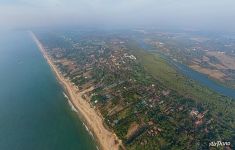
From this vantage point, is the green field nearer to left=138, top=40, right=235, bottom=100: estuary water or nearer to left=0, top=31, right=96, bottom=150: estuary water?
left=138, top=40, right=235, bottom=100: estuary water

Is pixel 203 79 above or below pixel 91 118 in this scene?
below

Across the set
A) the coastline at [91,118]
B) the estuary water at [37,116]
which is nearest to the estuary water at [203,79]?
the coastline at [91,118]

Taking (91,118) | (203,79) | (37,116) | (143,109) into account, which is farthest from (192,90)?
(37,116)

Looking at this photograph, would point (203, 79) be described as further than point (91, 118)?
Yes

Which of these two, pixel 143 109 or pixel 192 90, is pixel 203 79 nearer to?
pixel 192 90

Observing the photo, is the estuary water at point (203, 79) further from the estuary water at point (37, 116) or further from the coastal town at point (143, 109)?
the estuary water at point (37, 116)

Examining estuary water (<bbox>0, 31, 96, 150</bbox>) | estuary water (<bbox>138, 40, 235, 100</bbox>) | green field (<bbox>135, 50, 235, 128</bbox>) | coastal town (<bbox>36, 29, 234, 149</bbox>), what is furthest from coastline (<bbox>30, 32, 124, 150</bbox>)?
estuary water (<bbox>138, 40, 235, 100</bbox>)
